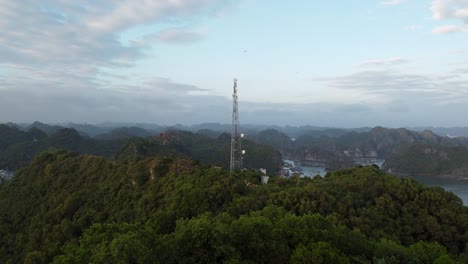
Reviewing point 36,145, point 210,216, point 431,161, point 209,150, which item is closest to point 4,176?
point 36,145

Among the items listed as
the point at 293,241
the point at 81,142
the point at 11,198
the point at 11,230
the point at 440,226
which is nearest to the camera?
the point at 293,241

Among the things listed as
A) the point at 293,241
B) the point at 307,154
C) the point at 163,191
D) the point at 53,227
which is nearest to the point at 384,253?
the point at 293,241

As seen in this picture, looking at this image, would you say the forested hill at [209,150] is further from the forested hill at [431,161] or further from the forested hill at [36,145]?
the forested hill at [431,161]

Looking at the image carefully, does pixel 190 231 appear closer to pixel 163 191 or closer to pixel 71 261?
pixel 71 261

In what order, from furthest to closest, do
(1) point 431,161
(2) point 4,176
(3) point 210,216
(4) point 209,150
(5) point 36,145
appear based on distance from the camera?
(1) point 431,161
(4) point 209,150
(5) point 36,145
(2) point 4,176
(3) point 210,216

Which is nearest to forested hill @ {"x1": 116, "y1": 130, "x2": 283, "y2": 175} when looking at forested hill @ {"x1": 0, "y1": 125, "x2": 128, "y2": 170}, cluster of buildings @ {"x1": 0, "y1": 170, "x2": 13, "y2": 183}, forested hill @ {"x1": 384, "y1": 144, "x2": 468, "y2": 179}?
forested hill @ {"x1": 0, "y1": 125, "x2": 128, "y2": 170}

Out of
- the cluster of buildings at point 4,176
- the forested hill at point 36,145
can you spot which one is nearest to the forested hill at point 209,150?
the forested hill at point 36,145

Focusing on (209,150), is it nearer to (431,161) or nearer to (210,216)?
(431,161)

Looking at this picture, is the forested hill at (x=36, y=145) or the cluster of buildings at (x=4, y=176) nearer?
the cluster of buildings at (x=4, y=176)
